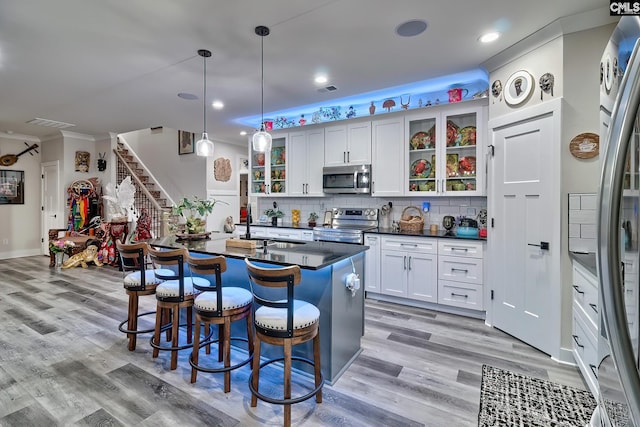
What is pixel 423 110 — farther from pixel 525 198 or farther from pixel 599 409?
pixel 599 409

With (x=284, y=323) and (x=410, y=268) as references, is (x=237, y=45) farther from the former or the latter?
(x=410, y=268)

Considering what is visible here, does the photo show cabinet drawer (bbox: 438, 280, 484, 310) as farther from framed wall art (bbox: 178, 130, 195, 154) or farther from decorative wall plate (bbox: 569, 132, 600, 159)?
framed wall art (bbox: 178, 130, 195, 154)

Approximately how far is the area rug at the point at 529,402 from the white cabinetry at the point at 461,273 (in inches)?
48.1

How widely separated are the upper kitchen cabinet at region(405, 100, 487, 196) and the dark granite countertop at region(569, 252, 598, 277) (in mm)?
1313

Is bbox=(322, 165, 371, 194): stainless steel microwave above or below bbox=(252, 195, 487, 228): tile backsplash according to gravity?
above

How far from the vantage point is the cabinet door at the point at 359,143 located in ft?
15.0

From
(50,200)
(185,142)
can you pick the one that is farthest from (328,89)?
(50,200)

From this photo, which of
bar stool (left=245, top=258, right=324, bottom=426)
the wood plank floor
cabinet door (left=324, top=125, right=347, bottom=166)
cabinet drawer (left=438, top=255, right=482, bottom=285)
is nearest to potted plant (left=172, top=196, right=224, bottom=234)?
the wood plank floor

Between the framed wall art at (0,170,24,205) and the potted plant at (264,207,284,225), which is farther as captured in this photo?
the framed wall art at (0,170,24,205)

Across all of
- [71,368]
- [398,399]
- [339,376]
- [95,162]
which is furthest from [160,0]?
[95,162]

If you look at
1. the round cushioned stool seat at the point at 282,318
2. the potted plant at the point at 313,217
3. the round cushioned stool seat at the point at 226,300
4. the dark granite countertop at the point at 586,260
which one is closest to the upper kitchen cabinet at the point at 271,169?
the potted plant at the point at 313,217

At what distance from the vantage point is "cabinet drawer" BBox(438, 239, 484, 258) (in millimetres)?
3538

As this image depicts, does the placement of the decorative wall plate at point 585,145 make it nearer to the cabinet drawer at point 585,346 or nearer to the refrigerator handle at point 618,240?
the cabinet drawer at point 585,346

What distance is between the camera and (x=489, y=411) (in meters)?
2.01
